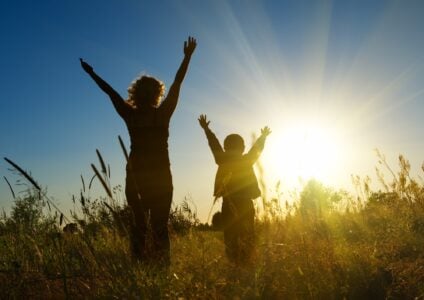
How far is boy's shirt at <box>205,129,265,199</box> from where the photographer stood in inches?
231

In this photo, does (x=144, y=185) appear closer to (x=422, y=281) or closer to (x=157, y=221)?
(x=157, y=221)

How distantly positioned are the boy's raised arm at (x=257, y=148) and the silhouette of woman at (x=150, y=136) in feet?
4.72

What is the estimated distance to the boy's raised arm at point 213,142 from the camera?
614 centimetres

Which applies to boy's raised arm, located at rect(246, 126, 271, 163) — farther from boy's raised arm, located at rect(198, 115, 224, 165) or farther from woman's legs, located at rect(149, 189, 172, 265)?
woman's legs, located at rect(149, 189, 172, 265)

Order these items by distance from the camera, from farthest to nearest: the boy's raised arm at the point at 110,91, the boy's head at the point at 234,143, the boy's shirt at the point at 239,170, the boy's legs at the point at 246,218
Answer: the boy's head at the point at 234,143, the boy's shirt at the point at 239,170, the boy's legs at the point at 246,218, the boy's raised arm at the point at 110,91

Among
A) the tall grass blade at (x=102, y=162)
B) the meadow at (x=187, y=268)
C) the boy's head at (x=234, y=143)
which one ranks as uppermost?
the boy's head at (x=234, y=143)

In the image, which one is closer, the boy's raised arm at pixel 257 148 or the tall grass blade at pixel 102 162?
the tall grass blade at pixel 102 162

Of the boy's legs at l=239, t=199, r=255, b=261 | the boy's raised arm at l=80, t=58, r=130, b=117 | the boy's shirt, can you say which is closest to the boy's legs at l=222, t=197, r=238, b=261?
the boy's legs at l=239, t=199, r=255, b=261

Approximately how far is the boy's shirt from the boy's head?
8cm

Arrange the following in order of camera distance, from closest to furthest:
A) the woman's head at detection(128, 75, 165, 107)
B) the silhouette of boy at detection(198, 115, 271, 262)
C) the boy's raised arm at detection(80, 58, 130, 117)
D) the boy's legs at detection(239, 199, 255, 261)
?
the boy's raised arm at detection(80, 58, 130, 117)
the woman's head at detection(128, 75, 165, 107)
the boy's legs at detection(239, 199, 255, 261)
the silhouette of boy at detection(198, 115, 271, 262)

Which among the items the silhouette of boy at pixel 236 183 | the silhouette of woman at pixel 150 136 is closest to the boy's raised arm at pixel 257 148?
the silhouette of boy at pixel 236 183

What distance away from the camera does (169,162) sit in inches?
203

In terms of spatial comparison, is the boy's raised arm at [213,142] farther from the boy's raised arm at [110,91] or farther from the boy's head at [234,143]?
the boy's raised arm at [110,91]

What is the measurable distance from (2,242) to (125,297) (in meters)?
3.41
